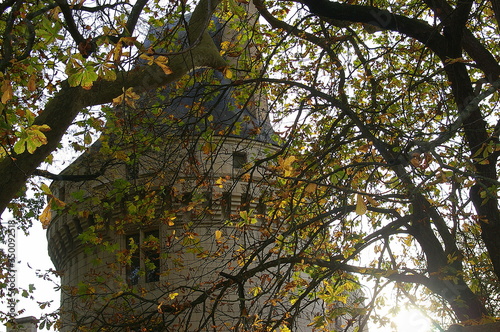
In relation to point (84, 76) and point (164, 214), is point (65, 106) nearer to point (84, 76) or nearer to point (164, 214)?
point (84, 76)

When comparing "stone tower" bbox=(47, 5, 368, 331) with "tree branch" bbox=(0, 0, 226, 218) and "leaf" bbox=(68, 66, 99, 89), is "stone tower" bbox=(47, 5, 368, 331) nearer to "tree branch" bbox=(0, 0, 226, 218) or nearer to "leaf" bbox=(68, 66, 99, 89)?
"tree branch" bbox=(0, 0, 226, 218)

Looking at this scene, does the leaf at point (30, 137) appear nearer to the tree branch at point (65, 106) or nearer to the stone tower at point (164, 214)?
the tree branch at point (65, 106)

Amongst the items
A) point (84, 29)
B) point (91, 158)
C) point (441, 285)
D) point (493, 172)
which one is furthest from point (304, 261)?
point (91, 158)

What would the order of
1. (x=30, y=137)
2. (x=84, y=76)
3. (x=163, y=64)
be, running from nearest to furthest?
(x=84, y=76)
(x=30, y=137)
(x=163, y=64)

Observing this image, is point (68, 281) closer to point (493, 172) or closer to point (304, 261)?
point (304, 261)

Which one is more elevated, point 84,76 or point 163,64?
point 163,64

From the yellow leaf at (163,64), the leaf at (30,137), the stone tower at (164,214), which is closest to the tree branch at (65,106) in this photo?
the yellow leaf at (163,64)

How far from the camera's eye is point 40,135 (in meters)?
4.89

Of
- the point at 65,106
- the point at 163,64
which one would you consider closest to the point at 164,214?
the point at 65,106

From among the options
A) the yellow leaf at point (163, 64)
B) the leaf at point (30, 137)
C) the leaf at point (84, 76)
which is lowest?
the leaf at point (30, 137)

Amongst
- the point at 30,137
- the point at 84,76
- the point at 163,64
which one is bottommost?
the point at 30,137

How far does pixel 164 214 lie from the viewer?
10.7 metres

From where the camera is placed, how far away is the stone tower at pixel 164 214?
9.46m

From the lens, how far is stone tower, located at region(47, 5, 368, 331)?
946 centimetres
